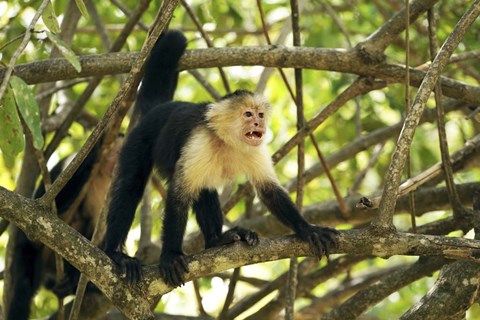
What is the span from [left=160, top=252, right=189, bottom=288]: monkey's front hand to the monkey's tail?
1.66 metres

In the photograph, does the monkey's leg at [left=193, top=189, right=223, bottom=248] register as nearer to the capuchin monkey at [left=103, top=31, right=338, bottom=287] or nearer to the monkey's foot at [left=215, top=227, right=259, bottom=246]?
the capuchin monkey at [left=103, top=31, right=338, bottom=287]

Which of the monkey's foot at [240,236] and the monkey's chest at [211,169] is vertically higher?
the monkey's chest at [211,169]

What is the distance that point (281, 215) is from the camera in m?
4.41

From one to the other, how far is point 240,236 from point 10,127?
144cm

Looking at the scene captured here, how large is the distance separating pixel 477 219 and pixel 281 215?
3.67 ft

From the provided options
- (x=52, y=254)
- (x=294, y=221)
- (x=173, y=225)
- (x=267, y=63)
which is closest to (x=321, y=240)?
(x=294, y=221)

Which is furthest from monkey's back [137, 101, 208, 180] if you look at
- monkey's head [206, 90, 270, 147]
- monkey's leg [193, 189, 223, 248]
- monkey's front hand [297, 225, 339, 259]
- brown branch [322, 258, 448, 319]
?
brown branch [322, 258, 448, 319]

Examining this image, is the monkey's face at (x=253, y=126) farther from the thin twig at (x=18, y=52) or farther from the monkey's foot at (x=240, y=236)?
the thin twig at (x=18, y=52)

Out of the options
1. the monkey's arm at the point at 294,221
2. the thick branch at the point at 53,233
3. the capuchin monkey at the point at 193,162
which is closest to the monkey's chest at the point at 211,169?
the capuchin monkey at the point at 193,162

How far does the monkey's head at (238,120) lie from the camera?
4.64 m

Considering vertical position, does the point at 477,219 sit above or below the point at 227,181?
below

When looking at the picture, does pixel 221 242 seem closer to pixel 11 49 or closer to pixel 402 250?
pixel 402 250

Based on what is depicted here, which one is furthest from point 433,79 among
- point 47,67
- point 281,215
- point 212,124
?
point 47,67

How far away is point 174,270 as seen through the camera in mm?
3824
